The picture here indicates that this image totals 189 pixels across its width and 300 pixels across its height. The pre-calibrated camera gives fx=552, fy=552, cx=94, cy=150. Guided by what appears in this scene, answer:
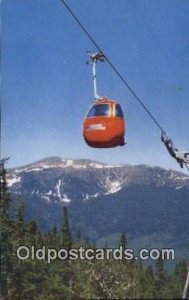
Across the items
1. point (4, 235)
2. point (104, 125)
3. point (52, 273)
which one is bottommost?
point (52, 273)

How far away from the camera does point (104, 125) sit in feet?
Result: 52.5

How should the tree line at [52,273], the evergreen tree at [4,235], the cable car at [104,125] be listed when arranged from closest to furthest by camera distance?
the cable car at [104,125] → the evergreen tree at [4,235] → the tree line at [52,273]

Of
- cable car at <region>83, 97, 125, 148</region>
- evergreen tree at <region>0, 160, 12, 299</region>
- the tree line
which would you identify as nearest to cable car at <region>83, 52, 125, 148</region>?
cable car at <region>83, 97, 125, 148</region>

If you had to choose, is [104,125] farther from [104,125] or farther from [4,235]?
[4,235]

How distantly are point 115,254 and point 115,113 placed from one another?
4292 mm

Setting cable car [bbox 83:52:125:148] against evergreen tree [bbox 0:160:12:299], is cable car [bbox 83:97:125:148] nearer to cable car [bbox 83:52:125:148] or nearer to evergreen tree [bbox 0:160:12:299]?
cable car [bbox 83:52:125:148]

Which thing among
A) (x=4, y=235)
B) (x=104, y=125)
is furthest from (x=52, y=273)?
(x=104, y=125)

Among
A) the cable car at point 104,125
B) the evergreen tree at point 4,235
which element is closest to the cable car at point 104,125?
the cable car at point 104,125

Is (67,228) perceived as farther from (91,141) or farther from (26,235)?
(91,141)

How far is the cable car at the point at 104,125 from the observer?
1595 centimetres

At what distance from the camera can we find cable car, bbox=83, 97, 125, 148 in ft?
52.3

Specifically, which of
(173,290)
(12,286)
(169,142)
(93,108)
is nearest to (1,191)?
(12,286)

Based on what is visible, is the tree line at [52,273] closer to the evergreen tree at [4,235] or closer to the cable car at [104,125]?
the evergreen tree at [4,235]

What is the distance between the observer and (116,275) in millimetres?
37312
